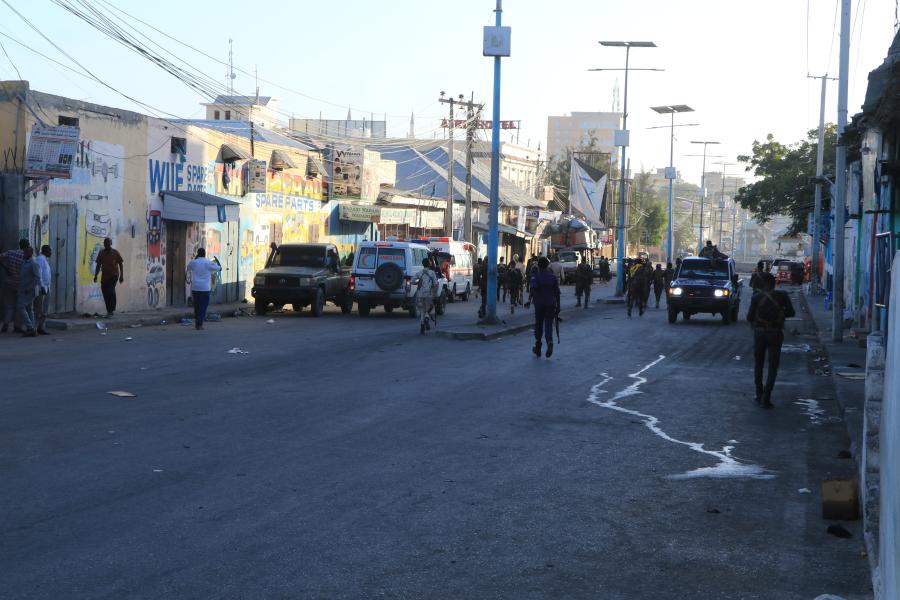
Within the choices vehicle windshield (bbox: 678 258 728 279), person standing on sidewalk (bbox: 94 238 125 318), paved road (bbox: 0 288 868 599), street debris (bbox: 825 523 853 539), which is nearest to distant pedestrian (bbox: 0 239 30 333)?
person standing on sidewalk (bbox: 94 238 125 318)

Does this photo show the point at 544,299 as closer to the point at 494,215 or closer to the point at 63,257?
the point at 494,215

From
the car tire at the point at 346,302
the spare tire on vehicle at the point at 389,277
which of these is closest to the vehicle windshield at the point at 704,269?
the spare tire on vehicle at the point at 389,277

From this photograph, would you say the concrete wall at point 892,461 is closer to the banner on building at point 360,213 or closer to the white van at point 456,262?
the white van at point 456,262

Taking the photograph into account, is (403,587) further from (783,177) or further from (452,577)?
(783,177)

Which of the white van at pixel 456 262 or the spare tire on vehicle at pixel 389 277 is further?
the white van at pixel 456 262

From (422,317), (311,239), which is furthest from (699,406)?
(311,239)

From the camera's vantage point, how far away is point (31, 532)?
23.2 ft

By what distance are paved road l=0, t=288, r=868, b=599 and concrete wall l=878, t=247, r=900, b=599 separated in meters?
1.23

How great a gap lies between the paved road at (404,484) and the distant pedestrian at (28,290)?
13.8ft

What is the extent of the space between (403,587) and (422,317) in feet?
64.7

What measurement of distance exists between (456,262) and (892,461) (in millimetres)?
40709

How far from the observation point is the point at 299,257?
3388 centimetres

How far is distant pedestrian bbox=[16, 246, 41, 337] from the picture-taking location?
72.1ft

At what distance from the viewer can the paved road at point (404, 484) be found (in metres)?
6.52
